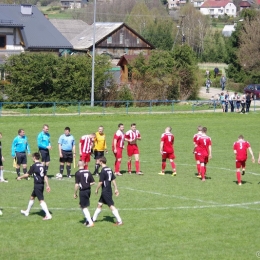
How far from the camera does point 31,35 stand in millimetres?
71875

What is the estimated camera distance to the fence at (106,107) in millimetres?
53500

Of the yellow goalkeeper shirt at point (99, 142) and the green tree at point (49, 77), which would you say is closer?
the yellow goalkeeper shirt at point (99, 142)

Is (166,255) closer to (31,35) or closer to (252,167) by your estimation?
(252,167)

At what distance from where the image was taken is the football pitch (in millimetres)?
18094

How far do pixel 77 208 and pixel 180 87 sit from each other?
42.4 m

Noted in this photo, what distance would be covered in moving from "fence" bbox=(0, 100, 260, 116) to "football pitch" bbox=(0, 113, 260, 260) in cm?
1884

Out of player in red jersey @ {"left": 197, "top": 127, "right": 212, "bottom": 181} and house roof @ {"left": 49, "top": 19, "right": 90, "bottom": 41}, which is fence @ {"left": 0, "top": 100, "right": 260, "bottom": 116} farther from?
house roof @ {"left": 49, "top": 19, "right": 90, "bottom": 41}

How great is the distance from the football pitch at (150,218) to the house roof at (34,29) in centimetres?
3675

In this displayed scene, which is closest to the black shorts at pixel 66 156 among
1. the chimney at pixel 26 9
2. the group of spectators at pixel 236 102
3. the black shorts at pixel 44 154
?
the black shorts at pixel 44 154

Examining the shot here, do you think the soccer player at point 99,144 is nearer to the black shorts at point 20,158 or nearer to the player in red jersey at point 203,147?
the black shorts at point 20,158

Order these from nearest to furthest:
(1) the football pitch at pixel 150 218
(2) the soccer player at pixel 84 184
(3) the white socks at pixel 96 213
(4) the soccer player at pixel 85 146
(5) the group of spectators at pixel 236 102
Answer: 1. (1) the football pitch at pixel 150 218
2. (2) the soccer player at pixel 84 184
3. (3) the white socks at pixel 96 213
4. (4) the soccer player at pixel 85 146
5. (5) the group of spectators at pixel 236 102

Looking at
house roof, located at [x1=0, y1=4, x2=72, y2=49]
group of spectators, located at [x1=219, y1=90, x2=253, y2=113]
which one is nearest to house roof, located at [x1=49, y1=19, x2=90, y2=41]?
house roof, located at [x1=0, y1=4, x2=72, y2=49]

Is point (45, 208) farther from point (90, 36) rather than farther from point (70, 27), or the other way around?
point (70, 27)

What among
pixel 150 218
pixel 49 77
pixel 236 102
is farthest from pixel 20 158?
pixel 236 102
